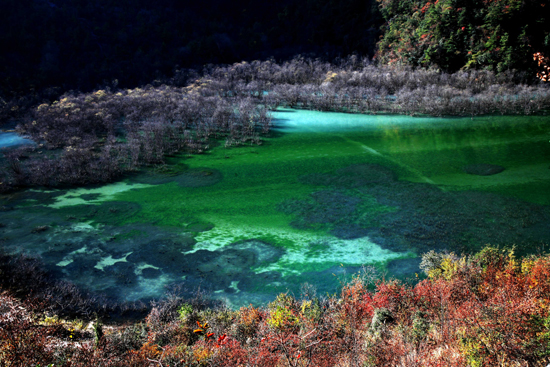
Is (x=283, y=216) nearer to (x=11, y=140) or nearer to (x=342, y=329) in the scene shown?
(x=342, y=329)

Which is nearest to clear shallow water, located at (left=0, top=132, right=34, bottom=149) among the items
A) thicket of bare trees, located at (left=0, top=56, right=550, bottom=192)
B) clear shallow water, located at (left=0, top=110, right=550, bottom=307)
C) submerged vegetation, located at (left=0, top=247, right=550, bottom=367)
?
thicket of bare trees, located at (left=0, top=56, right=550, bottom=192)

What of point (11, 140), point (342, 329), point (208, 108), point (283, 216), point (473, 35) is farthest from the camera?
point (473, 35)

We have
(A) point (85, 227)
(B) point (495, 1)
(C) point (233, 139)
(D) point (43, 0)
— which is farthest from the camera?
(D) point (43, 0)

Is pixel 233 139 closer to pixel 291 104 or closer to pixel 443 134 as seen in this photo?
pixel 291 104

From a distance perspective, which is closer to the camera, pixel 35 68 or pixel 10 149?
pixel 10 149

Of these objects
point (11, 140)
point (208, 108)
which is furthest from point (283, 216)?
point (11, 140)

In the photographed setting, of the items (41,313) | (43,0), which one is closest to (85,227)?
(41,313)

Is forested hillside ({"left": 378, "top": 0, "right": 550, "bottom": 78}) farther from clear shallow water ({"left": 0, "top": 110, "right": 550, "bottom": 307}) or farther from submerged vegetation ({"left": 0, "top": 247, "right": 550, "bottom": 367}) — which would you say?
submerged vegetation ({"left": 0, "top": 247, "right": 550, "bottom": 367})
